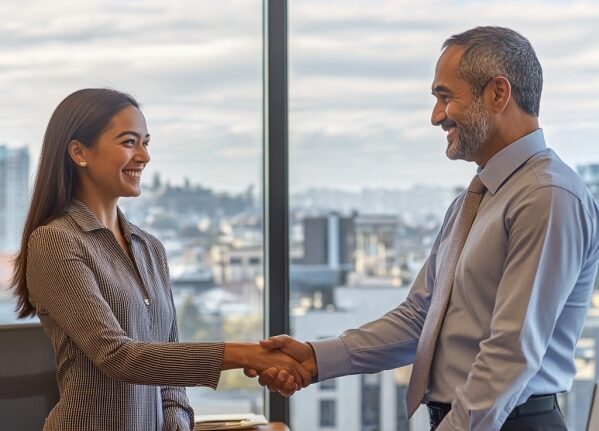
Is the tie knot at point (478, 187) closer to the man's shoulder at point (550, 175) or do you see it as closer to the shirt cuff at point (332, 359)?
the man's shoulder at point (550, 175)

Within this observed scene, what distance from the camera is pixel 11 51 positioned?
365cm

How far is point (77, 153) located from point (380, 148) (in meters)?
1.67

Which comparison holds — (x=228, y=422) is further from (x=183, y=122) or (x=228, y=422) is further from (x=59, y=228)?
(x=183, y=122)

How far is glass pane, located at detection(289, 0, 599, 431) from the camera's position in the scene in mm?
3807

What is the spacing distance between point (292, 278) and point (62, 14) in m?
1.38

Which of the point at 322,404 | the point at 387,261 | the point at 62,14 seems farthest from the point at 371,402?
the point at 62,14

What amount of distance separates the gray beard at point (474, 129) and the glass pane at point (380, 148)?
1553 mm

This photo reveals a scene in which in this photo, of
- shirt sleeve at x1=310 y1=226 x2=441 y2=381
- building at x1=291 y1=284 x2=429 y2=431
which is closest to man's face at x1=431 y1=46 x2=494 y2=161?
shirt sleeve at x1=310 y1=226 x2=441 y2=381

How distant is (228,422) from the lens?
2.97 m

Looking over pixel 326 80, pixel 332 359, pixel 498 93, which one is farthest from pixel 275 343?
pixel 326 80

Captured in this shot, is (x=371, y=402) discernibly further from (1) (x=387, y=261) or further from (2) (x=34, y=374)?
(2) (x=34, y=374)

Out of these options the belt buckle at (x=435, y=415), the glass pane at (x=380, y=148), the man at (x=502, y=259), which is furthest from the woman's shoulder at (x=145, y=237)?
the glass pane at (x=380, y=148)

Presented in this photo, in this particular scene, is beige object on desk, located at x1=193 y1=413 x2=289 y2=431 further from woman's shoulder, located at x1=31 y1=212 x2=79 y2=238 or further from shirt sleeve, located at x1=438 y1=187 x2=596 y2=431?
shirt sleeve, located at x1=438 y1=187 x2=596 y2=431

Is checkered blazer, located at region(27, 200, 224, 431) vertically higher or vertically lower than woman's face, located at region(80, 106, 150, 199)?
lower
